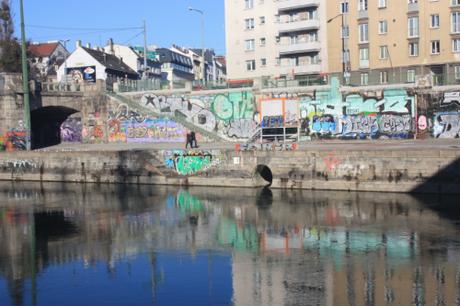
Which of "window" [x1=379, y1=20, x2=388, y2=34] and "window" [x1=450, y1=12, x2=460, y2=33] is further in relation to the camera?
"window" [x1=379, y1=20, x2=388, y2=34]

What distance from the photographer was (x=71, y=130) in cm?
7656

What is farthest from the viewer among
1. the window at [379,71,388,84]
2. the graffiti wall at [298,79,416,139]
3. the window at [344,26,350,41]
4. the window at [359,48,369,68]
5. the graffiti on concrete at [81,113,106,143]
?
the window at [344,26,350,41]

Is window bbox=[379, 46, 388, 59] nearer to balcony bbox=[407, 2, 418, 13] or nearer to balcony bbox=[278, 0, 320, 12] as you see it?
balcony bbox=[407, 2, 418, 13]

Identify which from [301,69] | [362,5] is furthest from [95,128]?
[362,5]

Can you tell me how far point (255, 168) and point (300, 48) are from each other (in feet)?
148

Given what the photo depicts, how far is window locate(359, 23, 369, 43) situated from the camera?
84.2m

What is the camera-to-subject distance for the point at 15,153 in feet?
203

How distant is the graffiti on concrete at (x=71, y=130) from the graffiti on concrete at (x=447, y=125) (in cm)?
4004

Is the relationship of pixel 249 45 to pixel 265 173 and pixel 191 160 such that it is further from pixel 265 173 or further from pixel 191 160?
pixel 265 173

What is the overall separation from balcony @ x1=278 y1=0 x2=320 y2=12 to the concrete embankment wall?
147 ft

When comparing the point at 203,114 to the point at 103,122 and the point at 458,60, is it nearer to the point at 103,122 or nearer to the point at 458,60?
the point at 103,122

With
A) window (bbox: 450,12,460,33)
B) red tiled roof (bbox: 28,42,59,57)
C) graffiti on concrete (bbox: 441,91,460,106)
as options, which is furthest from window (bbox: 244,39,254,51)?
red tiled roof (bbox: 28,42,59,57)

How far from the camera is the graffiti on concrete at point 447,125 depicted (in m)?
55.3

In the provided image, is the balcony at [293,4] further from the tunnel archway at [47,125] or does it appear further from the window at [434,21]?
the tunnel archway at [47,125]
